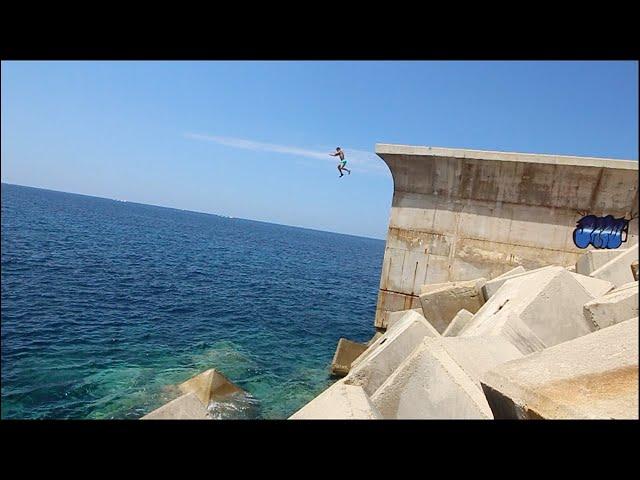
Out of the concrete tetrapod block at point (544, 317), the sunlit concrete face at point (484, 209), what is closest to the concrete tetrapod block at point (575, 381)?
the concrete tetrapod block at point (544, 317)

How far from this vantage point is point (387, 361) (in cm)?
524

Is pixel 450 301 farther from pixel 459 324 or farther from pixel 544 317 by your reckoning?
pixel 544 317

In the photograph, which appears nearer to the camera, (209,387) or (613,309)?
(613,309)

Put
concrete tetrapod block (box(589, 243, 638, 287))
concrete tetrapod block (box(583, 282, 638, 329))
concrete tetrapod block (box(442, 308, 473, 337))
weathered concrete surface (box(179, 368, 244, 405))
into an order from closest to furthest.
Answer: concrete tetrapod block (box(583, 282, 638, 329))
concrete tetrapod block (box(442, 308, 473, 337))
concrete tetrapod block (box(589, 243, 638, 287))
weathered concrete surface (box(179, 368, 244, 405))

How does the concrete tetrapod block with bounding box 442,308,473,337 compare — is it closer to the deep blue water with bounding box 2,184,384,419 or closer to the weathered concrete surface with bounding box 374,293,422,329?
the deep blue water with bounding box 2,184,384,419

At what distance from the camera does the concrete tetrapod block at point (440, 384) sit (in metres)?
3.28

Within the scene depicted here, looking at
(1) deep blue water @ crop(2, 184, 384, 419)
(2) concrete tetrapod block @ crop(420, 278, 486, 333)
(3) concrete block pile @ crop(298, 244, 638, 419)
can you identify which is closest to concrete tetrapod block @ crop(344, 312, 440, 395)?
(3) concrete block pile @ crop(298, 244, 638, 419)

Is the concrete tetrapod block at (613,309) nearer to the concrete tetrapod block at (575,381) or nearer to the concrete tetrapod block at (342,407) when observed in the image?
the concrete tetrapod block at (575,381)

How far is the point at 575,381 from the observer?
2.80 metres

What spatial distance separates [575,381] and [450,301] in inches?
259

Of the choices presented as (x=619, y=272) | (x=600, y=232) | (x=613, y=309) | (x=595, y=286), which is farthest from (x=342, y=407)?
(x=600, y=232)

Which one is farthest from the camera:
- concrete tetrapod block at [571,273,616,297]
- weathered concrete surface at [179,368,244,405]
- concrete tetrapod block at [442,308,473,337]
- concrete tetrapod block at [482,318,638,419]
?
weathered concrete surface at [179,368,244,405]

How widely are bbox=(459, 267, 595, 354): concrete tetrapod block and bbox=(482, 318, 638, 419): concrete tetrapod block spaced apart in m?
1.49

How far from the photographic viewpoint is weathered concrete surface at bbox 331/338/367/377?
→ 11.6m
